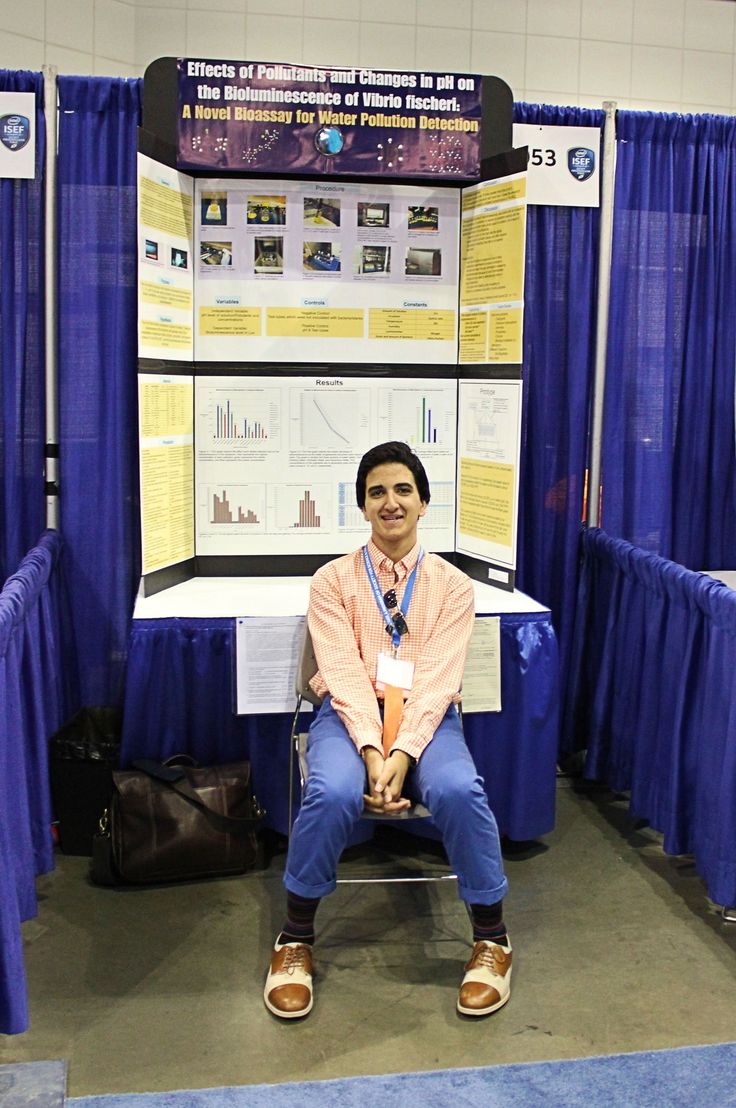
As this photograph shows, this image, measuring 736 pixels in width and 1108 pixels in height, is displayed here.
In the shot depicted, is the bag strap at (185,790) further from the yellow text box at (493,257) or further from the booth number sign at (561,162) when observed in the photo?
the booth number sign at (561,162)

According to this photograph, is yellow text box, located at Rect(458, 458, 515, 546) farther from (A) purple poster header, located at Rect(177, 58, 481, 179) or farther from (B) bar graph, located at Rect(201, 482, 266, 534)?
(A) purple poster header, located at Rect(177, 58, 481, 179)

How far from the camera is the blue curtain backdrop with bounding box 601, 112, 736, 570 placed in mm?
4102

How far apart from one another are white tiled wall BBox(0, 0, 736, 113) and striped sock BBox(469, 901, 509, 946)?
346 cm

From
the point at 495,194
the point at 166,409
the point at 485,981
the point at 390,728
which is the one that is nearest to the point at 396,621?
the point at 390,728

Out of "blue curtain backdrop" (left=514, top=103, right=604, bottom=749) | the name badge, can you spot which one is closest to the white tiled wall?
"blue curtain backdrop" (left=514, top=103, right=604, bottom=749)

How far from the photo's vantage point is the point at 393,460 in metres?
3.18

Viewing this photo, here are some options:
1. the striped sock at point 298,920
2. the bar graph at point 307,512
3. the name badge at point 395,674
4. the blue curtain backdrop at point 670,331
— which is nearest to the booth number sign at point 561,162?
the blue curtain backdrop at point 670,331

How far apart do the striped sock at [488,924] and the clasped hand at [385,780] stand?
0.31m

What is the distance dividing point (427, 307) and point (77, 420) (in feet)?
4.09

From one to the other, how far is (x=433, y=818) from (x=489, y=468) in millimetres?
1437

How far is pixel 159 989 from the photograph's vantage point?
2.87 metres

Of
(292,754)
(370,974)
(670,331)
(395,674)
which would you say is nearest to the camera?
(370,974)

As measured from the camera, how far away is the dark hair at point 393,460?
3.19 meters

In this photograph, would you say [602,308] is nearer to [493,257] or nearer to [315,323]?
[493,257]
